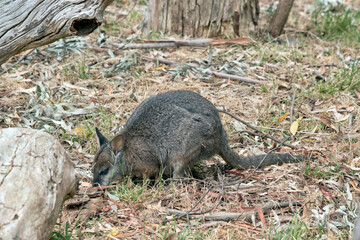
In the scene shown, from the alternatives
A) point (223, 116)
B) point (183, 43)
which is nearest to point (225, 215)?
point (223, 116)

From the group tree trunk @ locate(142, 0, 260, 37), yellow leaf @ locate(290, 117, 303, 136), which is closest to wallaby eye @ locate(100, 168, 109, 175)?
yellow leaf @ locate(290, 117, 303, 136)

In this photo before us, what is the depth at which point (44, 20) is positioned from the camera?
472 centimetres

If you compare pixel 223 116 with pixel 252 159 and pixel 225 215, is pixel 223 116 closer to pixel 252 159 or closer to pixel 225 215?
pixel 252 159

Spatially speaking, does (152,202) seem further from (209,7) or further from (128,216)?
(209,7)

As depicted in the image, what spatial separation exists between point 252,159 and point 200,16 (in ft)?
11.8

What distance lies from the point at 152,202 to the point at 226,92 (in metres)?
2.74

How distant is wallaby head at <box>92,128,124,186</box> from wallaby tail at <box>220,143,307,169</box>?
1.19 m

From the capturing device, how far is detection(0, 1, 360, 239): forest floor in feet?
14.0

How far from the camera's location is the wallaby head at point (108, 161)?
4.89 m

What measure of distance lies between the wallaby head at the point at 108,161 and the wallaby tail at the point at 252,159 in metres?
1.19

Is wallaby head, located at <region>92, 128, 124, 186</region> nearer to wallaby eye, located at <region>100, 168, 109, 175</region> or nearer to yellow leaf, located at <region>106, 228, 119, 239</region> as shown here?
wallaby eye, located at <region>100, 168, 109, 175</region>

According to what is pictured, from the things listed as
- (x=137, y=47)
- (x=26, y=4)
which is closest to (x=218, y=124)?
(x=26, y=4)

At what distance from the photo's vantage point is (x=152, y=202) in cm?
459

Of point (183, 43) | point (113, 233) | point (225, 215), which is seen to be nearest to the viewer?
point (113, 233)
